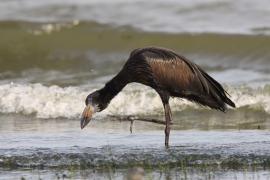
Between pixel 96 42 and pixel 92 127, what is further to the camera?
pixel 96 42

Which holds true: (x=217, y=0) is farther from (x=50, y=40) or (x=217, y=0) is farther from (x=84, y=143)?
(x=84, y=143)

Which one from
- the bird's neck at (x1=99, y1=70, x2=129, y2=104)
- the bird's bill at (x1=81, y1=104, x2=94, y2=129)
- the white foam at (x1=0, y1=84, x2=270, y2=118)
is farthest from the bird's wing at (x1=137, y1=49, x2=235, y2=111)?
the white foam at (x1=0, y1=84, x2=270, y2=118)

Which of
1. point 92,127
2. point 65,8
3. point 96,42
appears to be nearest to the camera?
point 92,127

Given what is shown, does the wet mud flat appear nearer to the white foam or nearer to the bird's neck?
the bird's neck

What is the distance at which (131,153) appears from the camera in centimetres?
981

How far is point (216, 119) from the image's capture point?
12820mm

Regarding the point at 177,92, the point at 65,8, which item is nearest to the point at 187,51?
the point at 65,8

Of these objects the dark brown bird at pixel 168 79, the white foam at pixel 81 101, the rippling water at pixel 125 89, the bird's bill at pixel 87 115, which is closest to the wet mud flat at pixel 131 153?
the rippling water at pixel 125 89

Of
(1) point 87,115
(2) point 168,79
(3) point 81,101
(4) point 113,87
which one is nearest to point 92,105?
(1) point 87,115

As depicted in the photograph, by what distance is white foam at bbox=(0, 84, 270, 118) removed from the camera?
44.0 ft

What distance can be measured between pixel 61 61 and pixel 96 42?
1139 millimetres

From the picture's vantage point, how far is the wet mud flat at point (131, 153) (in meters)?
8.98

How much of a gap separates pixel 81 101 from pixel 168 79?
3.44 metres

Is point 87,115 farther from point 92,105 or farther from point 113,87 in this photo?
point 113,87
